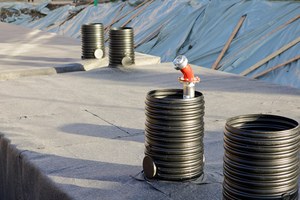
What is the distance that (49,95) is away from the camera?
6211 millimetres

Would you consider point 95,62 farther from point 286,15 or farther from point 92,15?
point 92,15

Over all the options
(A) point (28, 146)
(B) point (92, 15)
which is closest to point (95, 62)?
(A) point (28, 146)

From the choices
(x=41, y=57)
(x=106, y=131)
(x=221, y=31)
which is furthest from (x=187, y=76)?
(x=221, y=31)

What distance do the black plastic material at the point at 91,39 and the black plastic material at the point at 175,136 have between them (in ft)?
18.1

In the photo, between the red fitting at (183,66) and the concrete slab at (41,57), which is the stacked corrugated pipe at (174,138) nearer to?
the red fitting at (183,66)

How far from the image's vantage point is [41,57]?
9297 mm

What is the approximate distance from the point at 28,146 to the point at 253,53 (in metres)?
8.04

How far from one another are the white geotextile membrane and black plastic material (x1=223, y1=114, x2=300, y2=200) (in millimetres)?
7169

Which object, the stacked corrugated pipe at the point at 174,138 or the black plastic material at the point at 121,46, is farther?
the black plastic material at the point at 121,46

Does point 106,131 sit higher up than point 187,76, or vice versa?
point 187,76

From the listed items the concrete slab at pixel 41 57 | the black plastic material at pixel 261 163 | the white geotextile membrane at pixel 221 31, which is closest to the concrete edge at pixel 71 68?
the concrete slab at pixel 41 57

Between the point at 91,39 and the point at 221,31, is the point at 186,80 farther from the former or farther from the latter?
the point at 221,31

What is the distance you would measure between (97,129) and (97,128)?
1.4 inches

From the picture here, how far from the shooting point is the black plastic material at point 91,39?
28.2 feet
